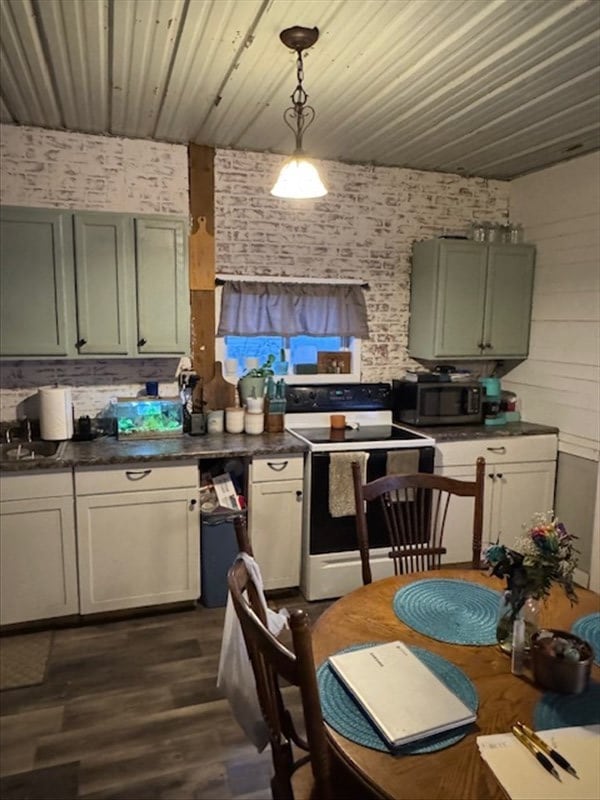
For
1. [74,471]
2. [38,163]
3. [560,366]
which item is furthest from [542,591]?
[38,163]

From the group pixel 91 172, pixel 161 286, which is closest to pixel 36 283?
pixel 161 286

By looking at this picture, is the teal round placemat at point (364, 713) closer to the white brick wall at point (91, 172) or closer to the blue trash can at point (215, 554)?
the blue trash can at point (215, 554)

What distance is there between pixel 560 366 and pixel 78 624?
3.40 meters

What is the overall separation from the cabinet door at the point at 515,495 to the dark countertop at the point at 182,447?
249mm

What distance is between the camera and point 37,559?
293cm

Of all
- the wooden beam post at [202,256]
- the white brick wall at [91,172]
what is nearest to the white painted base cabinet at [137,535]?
the wooden beam post at [202,256]

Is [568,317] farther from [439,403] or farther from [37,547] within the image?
[37,547]

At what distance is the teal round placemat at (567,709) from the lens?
1262mm

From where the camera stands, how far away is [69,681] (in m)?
2.60

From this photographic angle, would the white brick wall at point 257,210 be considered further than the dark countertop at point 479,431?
No

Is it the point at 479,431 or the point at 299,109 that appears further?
the point at 479,431

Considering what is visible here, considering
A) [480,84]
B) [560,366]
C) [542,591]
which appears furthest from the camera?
[560,366]

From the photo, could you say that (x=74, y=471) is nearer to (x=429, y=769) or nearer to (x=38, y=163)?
(x=38, y=163)

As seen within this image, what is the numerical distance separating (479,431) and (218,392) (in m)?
1.74
